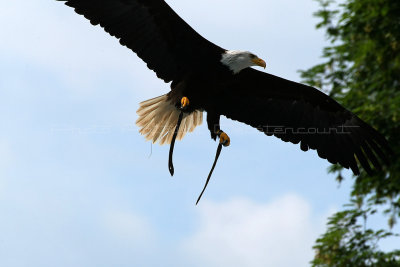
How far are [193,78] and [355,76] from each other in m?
5.75

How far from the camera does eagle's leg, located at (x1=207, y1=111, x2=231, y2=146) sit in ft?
Result: 26.4

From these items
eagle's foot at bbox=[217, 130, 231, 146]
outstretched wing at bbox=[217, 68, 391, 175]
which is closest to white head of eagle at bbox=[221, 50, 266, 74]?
outstretched wing at bbox=[217, 68, 391, 175]

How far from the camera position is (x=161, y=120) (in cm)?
920

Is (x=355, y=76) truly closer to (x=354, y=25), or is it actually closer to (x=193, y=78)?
(x=354, y=25)

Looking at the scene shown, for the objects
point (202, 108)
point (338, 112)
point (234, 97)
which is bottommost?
point (202, 108)

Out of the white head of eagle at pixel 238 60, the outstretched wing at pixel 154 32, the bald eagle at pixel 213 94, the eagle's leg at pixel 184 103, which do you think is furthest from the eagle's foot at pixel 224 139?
the outstretched wing at pixel 154 32

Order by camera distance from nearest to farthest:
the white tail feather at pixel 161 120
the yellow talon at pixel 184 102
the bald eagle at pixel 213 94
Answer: the yellow talon at pixel 184 102
the bald eagle at pixel 213 94
the white tail feather at pixel 161 120

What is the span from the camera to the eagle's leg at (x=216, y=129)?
26.4ft

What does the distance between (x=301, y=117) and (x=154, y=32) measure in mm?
2451

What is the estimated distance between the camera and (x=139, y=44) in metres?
8.20

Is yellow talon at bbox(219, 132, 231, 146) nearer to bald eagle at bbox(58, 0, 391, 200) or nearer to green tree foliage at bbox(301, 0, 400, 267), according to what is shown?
bald eagle at bbox(58, 0, 391, 200)

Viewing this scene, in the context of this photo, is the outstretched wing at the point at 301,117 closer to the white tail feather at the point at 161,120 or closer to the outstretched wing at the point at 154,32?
the white tail feather at the point at 161,120

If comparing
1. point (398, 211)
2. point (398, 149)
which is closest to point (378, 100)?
point (398, 149)

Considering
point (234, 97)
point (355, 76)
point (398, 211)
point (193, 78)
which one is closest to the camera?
point (193, 78)
